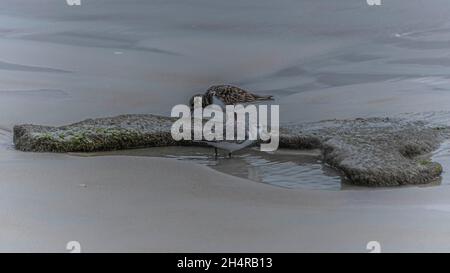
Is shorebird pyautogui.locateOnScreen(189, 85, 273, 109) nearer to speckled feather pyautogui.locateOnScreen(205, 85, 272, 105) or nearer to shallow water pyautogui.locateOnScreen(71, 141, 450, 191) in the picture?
speckled feather pyautogui.locateOnScreen(205, 85, 272, 105)

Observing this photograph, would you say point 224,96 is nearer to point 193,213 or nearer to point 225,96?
point 225,96

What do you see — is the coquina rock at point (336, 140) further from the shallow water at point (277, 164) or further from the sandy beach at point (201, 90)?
the sandy beach at point (201, 90)

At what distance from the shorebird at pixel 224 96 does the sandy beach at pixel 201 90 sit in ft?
1.22

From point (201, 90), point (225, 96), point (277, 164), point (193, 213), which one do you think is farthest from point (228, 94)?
point (193, 213)

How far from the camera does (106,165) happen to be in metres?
5.44

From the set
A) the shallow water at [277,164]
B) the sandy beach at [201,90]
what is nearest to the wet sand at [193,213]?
the sandy beach at [201,90]

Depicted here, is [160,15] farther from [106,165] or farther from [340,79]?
[106,165]

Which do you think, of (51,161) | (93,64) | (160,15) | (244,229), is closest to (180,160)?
(51,161)

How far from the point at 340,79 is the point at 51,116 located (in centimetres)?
293

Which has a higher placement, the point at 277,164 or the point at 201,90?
the point at 201,90

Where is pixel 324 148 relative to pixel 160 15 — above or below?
below

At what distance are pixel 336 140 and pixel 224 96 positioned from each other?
1.36m

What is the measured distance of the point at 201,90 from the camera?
7324 mm

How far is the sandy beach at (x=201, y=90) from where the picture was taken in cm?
423
